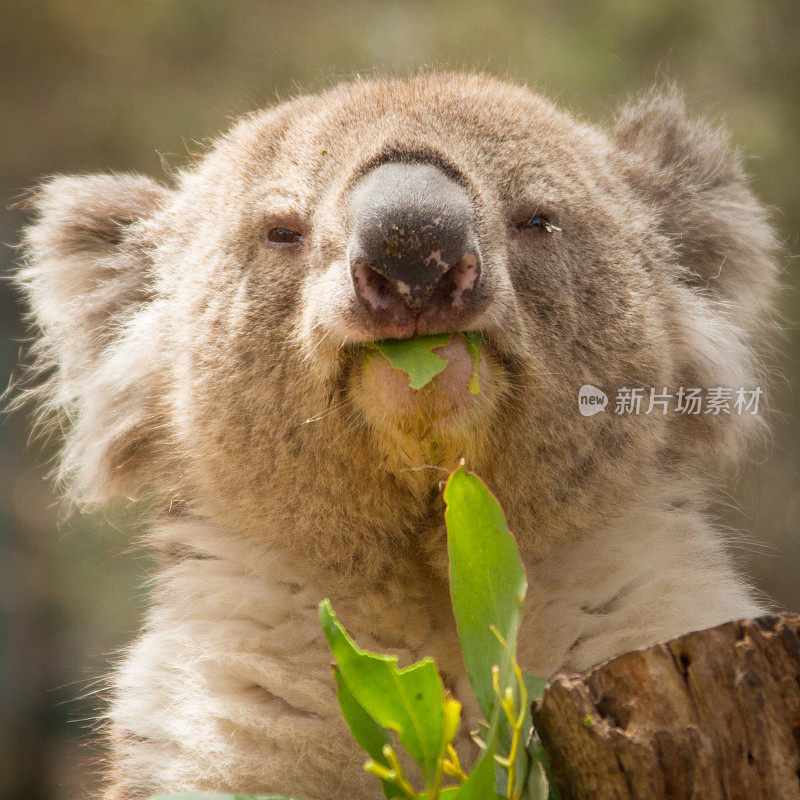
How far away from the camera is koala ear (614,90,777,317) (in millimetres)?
1881

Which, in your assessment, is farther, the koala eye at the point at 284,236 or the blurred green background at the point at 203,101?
the blurred green background at the point at 203,101

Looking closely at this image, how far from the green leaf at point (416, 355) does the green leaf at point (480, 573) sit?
8.5 inches

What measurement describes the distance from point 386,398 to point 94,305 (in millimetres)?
892

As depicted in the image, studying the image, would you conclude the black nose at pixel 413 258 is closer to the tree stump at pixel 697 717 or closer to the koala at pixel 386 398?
the koala at pixel 386 398

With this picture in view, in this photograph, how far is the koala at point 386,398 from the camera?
1387 mm

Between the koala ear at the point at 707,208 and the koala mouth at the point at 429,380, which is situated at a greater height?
the koala ear at the point at 707,208

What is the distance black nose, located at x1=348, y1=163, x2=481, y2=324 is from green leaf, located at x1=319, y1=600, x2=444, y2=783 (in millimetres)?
441

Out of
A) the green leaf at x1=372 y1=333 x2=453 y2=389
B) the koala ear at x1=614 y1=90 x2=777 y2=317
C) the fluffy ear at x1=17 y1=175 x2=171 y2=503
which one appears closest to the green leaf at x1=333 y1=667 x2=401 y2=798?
the green leaf at x1=372 y1=333 x2=453 y2=389

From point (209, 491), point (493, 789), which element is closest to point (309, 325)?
point (209, 491)

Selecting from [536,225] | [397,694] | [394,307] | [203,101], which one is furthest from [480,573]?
[203,101]

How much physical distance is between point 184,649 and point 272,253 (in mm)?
697

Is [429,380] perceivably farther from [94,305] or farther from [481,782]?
[94,305]

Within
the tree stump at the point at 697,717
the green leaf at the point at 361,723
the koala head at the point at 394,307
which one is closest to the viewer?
the tree stump at the point at 697,717

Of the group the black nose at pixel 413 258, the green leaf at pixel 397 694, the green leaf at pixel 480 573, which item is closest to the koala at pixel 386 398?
the black nose at pixel 413 258
